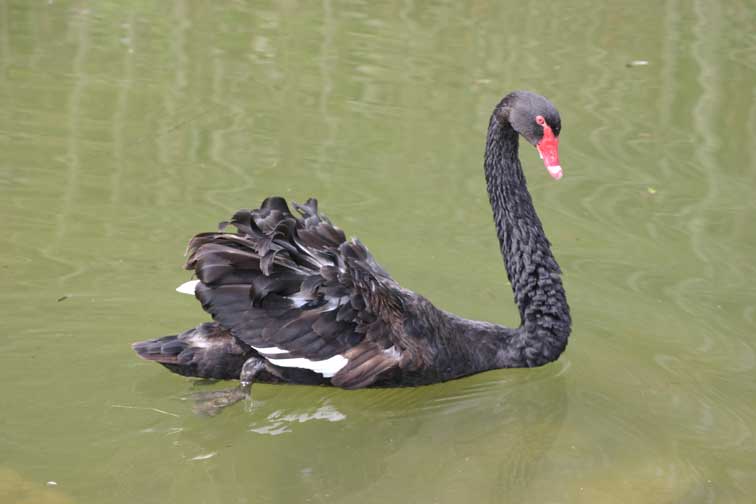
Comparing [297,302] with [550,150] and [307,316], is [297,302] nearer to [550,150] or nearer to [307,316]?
[307,316]

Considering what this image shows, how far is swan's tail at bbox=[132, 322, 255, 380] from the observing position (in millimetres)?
4434

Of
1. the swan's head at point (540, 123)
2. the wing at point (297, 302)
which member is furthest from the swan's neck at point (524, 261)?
the wing at point (297, 302)

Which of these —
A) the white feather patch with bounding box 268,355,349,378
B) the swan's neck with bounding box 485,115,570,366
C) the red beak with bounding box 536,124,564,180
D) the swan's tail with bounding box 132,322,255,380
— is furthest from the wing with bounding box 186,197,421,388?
the red beak with bounding box 536,124,564,180

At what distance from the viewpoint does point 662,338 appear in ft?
17.0

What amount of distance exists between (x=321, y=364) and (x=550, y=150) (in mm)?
1321

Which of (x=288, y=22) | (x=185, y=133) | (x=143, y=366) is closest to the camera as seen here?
(x=143, y=366)

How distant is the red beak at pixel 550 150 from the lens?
15.3 feet

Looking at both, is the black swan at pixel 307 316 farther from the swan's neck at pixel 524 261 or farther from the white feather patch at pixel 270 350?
the swan's neck at pixel 524 261

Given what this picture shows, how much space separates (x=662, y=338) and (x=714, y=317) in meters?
0.35

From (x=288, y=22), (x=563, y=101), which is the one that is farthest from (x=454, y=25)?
(x=563, y=101)

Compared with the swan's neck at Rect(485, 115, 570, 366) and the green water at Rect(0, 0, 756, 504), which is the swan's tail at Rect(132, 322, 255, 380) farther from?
the swan's neck at Rect(485, 115, 570, 366)

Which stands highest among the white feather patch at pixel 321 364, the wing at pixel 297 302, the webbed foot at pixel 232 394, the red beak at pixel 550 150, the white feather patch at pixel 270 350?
the red beak at pixel 550 150

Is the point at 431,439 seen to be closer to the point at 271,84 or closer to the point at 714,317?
the point at 714,317

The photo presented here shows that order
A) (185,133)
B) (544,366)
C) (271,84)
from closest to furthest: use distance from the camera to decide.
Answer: (544,366), (185,133), (271,84)
